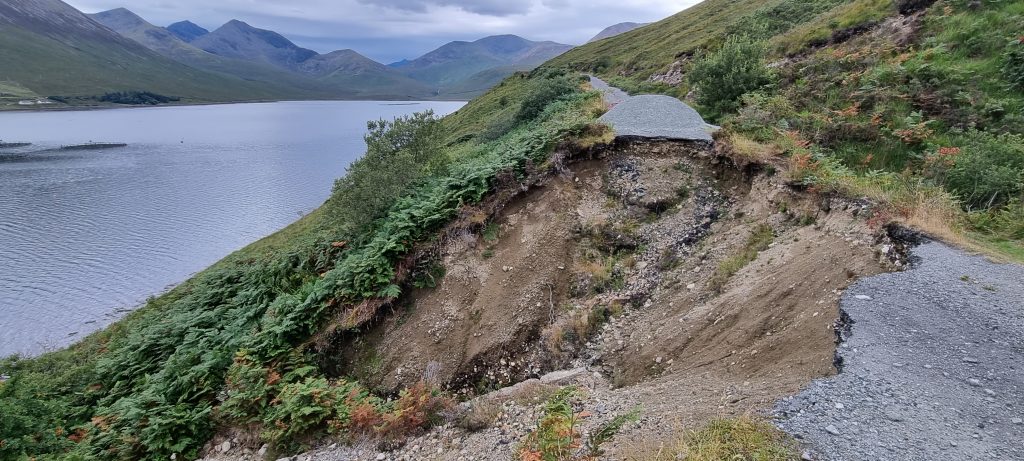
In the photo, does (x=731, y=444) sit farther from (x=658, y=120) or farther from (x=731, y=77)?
A: (x=731, y=77)

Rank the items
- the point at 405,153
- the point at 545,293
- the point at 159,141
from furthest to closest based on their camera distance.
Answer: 1. the point at 159,141
2. the point at 405,153
3. the point at 545,293

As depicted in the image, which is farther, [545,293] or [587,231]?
[587,231]

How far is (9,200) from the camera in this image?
4878 cm

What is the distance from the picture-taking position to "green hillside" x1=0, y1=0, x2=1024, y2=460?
10039mm

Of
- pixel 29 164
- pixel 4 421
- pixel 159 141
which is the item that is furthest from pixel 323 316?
pixel 159 141

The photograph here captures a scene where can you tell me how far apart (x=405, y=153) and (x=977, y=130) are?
694 inches

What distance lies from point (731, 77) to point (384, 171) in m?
15.8

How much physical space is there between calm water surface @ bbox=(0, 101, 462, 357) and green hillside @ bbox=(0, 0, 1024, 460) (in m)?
11.1

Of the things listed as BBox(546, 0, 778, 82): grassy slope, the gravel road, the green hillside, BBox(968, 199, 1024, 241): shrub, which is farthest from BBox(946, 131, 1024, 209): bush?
BBox(546, 0, 778, 82): grassy slope

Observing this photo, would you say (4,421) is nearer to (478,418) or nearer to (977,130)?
(478,418)

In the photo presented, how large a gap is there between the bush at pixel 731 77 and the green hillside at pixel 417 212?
0.32 feet

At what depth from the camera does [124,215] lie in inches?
1773

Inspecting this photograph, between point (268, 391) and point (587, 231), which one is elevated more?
point (587, 231)

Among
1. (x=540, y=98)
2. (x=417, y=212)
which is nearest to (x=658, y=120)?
(x=417, y=212)
